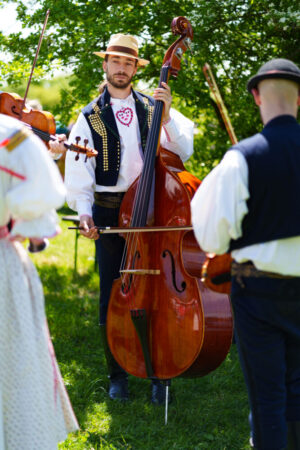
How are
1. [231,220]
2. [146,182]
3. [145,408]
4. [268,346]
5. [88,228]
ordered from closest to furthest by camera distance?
[231,220] < [268,346] < [146,182] < [88,228] < [145,408]

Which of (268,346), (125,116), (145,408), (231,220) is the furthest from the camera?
(125,116)

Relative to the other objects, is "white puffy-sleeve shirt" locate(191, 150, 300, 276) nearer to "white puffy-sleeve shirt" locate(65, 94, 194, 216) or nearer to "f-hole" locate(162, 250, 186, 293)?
"f-hole" locate(162, 250, 186, 293)

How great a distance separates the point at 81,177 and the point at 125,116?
18.3 inches

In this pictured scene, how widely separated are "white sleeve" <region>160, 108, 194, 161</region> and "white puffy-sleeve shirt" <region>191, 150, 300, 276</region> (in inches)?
59.1

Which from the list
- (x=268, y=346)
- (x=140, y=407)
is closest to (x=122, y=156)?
(x=140, y=407)

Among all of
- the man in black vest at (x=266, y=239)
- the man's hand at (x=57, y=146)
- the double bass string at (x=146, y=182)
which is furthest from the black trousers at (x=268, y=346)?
the man's hand at (x=57, y=146)

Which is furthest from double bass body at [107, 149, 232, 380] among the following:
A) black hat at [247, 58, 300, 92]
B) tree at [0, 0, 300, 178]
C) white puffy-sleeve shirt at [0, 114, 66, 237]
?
Answer: tree at [0, 0, 300, 178]

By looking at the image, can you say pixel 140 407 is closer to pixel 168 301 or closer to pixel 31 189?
pixel 168 301

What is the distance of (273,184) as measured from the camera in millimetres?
2275

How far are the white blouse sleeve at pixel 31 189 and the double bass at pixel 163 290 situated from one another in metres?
1.21

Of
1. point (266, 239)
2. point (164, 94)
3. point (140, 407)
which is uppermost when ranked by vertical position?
point (164, 94)

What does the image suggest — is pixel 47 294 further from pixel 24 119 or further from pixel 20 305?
pixel 20 305

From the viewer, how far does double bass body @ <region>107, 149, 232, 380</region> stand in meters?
3.26

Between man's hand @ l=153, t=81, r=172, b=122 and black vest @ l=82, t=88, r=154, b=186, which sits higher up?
man's hand @ l=153, t=81, r=172, b=122
